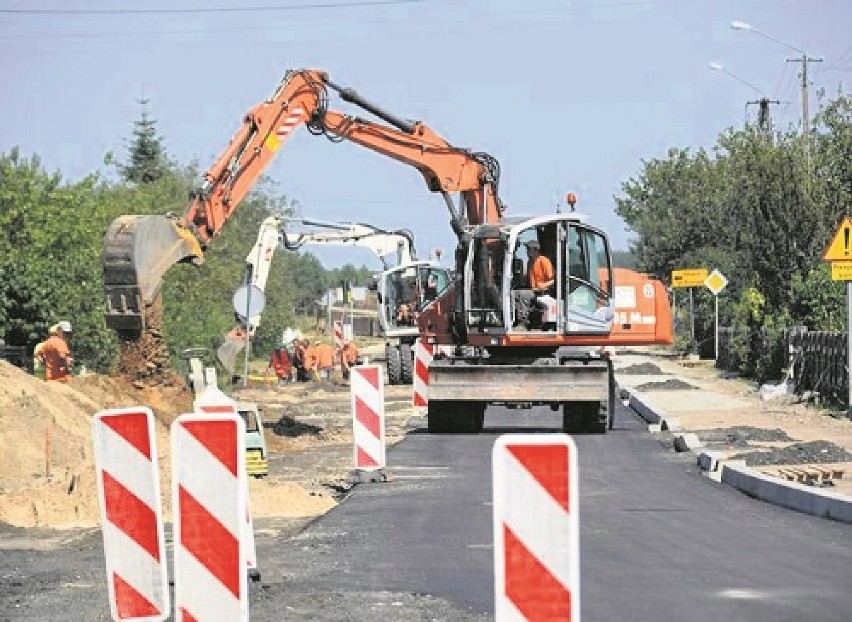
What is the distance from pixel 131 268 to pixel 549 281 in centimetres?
670

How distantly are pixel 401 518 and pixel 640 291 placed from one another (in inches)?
513

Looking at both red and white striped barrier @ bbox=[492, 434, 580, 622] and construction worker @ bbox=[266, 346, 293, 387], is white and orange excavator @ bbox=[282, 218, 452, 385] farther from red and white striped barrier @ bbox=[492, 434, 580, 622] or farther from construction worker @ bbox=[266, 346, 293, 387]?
red and white striped barrier @ bbox=[492, 434, 580, 622]

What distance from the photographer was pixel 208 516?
906 cm

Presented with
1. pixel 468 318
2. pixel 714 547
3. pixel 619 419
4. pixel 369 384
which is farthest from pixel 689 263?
pixel 714 547

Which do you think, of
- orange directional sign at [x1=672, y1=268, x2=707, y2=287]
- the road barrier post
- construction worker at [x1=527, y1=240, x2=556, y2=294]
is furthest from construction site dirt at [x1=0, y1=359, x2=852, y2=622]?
orange directional sign at [x1=672, y1=268, x2=707, y2=287]

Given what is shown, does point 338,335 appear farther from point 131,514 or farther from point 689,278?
point 131,514

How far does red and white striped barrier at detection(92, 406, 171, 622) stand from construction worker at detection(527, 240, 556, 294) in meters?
17.9

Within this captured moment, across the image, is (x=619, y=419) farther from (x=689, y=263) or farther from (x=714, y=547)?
(x=689, y=263)

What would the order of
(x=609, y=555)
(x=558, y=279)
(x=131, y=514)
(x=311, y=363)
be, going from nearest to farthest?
1. (x=131, y=514)
2. (x=609, y=555)
3. (x=558, y=279)
4. (x=311, y=363)

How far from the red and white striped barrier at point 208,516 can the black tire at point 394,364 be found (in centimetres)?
3751

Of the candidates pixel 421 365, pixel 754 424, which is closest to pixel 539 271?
pixel 421 365

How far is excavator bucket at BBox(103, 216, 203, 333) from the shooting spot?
2314 cm

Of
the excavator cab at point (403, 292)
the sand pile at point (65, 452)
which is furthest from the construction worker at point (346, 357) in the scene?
the sand pile at point (65, 452)

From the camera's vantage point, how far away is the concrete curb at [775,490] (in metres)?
16.2
